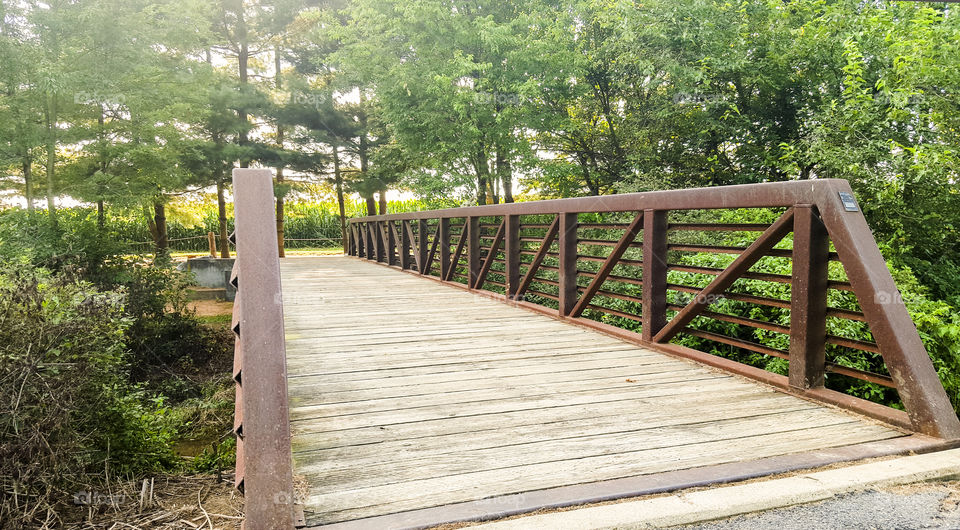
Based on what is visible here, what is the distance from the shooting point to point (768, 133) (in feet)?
37.5

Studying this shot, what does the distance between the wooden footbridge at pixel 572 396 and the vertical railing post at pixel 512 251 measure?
3.81ft

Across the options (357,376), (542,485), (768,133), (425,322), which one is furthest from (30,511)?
(768,133)

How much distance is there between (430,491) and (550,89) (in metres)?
13.3

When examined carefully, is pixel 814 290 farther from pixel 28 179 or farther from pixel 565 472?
pixel 28 179

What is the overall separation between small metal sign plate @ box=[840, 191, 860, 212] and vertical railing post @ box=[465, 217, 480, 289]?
4227 millimetres

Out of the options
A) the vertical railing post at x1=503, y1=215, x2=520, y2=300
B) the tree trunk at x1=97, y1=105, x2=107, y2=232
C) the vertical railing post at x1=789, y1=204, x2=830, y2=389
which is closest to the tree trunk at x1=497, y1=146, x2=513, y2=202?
the tree trunk at x1=97, y1=105, x2=107, y2=232

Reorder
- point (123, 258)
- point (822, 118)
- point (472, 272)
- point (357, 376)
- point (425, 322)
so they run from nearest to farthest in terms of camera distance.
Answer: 1. point (357, 376)
2. point (425, 322)
3. point (472, 272)
4. point (822, 118)
5. point (123, 258)

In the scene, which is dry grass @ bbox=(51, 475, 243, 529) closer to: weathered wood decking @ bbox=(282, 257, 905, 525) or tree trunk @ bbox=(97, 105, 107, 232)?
weathered wood decking @ bbox=(282, 257, 905, 525)

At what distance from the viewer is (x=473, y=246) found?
21.5 ft

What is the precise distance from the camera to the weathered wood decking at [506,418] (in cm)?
185

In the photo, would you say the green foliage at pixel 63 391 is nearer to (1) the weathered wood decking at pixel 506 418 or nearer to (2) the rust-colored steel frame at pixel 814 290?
(1) the weathered wood decking at pixel 506 418

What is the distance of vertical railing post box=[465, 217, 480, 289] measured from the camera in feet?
21.1

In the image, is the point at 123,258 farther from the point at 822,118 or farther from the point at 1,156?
the point at 822,118

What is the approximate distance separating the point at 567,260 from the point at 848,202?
231 centimetres
